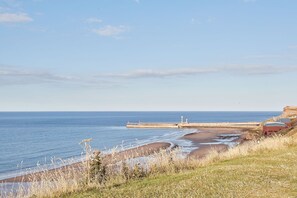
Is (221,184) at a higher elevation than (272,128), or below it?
below

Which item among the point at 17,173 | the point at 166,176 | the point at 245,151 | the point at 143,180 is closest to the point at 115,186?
the point at 143,180

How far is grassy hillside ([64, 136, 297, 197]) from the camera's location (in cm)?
1302

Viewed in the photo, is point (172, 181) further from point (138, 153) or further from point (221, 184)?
point (138, 153)

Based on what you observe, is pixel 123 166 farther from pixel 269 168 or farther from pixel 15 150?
pixel 15 150

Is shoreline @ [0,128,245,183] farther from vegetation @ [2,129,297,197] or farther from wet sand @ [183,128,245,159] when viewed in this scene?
vegetation @ [2,129,297,197]

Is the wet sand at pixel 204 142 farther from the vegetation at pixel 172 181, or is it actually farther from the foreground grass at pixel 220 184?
the foreground grass at pixel 220 184

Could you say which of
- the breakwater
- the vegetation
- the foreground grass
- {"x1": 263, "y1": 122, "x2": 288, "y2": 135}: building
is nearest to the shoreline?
the vegetation

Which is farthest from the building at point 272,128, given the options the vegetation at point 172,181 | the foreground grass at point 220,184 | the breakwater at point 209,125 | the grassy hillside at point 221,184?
the breakwater at point 209,125

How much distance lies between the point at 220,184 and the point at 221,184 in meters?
0.04

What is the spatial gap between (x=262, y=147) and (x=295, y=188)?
1257cm

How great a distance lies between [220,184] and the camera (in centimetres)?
1430

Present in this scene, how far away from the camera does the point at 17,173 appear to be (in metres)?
36.3

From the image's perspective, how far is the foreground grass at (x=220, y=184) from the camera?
13008 millimetres

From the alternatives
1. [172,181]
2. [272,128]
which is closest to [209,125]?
[272,128]
